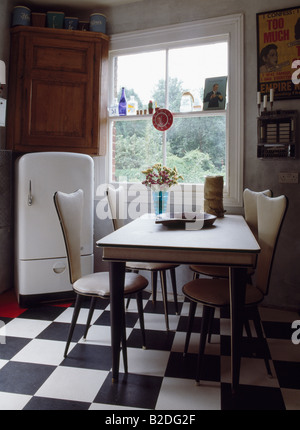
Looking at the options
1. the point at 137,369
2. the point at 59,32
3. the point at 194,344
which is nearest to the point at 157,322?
the point at 194,344

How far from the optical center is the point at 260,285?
208cm

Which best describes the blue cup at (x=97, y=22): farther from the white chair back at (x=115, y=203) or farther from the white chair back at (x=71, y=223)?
the white chair back at (x=71, y=223)

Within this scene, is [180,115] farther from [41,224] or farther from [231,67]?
[41,224]

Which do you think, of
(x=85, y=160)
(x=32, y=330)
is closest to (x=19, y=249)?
(x=32, y=330)

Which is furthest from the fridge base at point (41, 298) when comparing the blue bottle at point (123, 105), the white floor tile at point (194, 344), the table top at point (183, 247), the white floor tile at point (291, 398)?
the white floor tile at point (291, 398)

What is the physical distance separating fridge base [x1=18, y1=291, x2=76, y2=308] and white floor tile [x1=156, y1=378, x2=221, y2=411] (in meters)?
1.53

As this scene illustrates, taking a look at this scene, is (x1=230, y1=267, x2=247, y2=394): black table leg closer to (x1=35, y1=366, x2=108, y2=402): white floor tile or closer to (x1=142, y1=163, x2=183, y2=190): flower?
(x1=35, y1=366, x2=108, y2=402): white floor tile

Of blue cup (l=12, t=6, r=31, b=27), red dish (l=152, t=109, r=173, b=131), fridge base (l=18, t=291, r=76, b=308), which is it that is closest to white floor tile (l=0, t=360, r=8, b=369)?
fridge base (l=18, t=291, r=76, b=308)

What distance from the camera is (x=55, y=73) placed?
3459 millimetres

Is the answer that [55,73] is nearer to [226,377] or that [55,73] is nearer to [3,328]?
[3,328]

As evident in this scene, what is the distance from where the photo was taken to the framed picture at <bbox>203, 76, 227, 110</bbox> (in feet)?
11.0

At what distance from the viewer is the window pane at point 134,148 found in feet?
12.0

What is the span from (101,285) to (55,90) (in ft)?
7.12

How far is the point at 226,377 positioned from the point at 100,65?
9.86 ft
